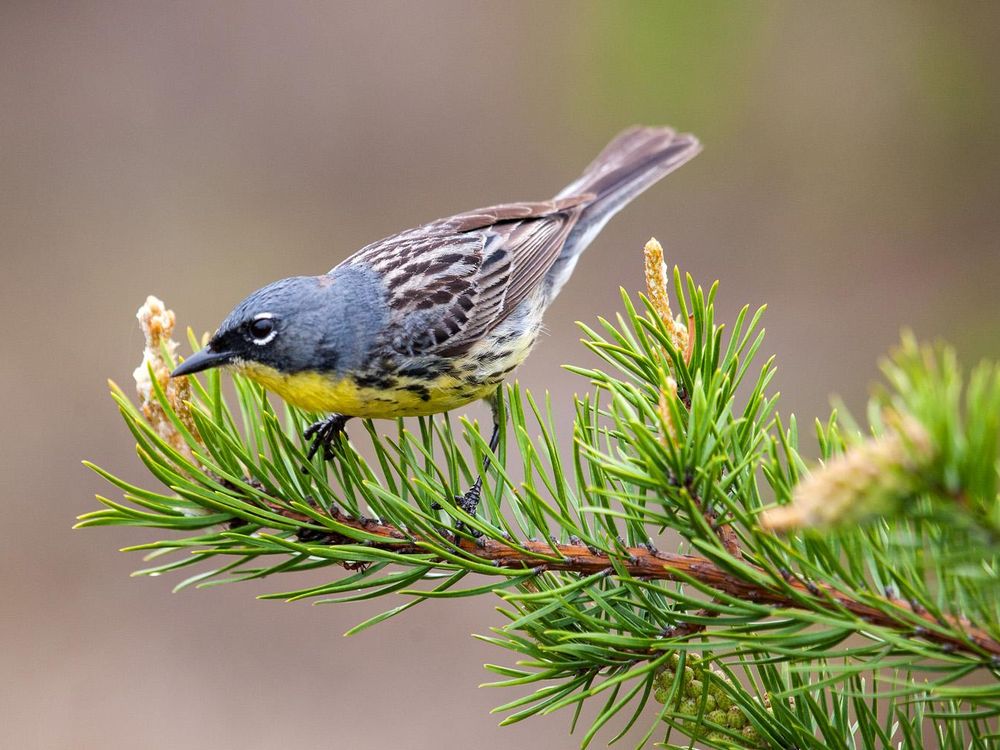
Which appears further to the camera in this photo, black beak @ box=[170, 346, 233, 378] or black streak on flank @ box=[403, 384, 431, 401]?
black streak on flank @ box=[403, 384, 431, 401]

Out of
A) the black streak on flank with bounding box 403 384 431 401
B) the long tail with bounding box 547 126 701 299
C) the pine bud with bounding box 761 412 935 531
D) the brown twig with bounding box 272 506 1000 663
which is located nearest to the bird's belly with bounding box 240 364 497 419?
the black streak on flank with bounding box 403 384 431 401

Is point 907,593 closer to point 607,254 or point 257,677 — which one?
point 257,677

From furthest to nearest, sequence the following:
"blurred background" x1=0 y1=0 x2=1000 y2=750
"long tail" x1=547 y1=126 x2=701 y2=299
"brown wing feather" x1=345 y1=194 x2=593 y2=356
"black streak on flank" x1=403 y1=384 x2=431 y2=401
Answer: "blurred background" x1=0 y1=0 x2=1000 y2=750, "long tail" x1=547 y1=126 x2=701 y2=299, "brown wing feather" x1=345 y1=194 x2=593 y2=356, "black streak on flank" x1=403 y1=384 x2=431 y2=401

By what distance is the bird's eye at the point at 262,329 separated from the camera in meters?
3.13

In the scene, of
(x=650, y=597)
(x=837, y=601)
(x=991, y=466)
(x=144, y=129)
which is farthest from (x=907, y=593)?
(x=144, y=129)

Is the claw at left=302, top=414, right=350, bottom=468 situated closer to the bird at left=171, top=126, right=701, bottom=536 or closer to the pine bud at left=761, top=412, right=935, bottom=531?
the bird at left=171, top=126, right=701, bottom=536

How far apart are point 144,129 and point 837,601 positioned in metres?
7.80

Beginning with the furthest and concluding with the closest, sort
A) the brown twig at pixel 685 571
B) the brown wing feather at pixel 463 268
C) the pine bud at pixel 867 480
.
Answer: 1. the brown wing feather at pixel 463 268
2. the brown twig at pixel 685 571
3. the pine bud at pixel 867 480

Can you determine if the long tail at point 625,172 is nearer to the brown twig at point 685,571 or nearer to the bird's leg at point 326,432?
the bird's leg at point 326,432

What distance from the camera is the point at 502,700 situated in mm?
5703

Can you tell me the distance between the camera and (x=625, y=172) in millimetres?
5082

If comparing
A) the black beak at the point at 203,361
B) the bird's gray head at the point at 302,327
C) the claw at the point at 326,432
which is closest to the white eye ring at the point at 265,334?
the bird's gray head at the point at 302,327

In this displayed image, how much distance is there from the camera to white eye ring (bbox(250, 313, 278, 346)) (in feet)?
10.2

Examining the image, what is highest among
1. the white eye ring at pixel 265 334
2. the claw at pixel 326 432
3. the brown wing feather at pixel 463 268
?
the brown wing feather at pixel 463 268
